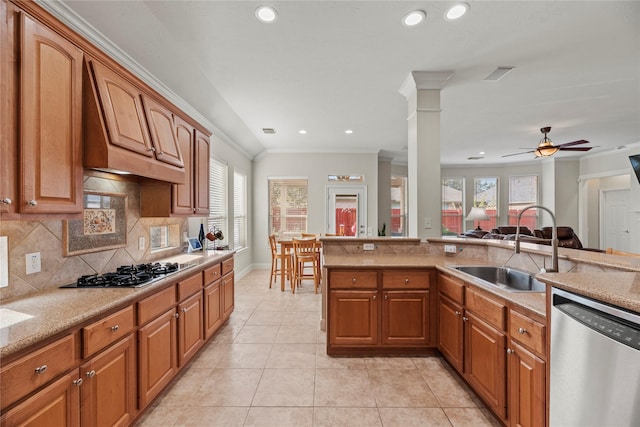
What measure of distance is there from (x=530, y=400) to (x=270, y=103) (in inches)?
151

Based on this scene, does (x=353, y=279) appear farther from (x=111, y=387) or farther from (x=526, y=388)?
(x=111, y=387)

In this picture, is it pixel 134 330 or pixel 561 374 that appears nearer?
pixel 561 374

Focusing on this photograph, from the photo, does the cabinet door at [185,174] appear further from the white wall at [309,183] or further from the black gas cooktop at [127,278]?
the white wall at [309,183]

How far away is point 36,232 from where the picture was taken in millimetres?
1653

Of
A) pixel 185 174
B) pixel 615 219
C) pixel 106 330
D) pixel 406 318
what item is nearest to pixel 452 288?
pixel 406 318

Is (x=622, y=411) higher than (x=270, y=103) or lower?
lower

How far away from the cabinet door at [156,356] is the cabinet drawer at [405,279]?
1.80 m

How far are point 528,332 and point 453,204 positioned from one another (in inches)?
314

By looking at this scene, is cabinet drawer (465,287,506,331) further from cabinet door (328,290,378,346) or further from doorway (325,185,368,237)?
doorway (325,185,368,237)

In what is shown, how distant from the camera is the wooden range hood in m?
1.63

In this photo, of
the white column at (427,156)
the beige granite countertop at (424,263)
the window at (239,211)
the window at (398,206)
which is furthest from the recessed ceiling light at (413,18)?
the window at (398,206)

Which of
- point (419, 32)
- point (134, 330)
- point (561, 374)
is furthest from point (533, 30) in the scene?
point (134, 330)

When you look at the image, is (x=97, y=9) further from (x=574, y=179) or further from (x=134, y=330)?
(x=574, y=179)

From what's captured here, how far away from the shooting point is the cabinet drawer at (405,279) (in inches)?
99.3
